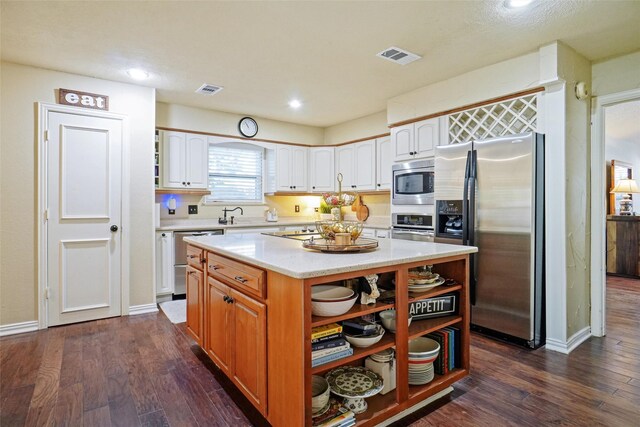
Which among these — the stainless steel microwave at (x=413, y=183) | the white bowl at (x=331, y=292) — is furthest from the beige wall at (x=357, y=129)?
the white bowl at (x=331, y=292)

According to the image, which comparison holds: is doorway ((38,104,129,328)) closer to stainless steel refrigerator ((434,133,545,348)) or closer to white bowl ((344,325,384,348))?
white bowl ((344,325,384,348))

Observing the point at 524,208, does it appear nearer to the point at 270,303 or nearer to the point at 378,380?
the point at 378,380

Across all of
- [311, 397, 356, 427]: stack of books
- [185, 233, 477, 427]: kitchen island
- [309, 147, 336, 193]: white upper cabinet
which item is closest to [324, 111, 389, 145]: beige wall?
[309, 147, 336, 193]: white upper cabinet

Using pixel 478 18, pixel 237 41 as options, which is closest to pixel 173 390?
pixel 237 41

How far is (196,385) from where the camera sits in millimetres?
2248

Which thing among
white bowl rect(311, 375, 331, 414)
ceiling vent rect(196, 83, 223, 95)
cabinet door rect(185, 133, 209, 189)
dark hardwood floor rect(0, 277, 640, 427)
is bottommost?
dark hardwood floor rect(0, 277, 640, 427)

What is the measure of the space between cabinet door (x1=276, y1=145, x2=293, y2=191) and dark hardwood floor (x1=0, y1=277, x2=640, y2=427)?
2.88 m

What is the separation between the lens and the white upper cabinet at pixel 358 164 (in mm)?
4969

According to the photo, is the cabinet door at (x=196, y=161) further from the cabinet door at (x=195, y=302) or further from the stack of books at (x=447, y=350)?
the stack of books at (x=447, y=350)

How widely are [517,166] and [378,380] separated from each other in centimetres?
215

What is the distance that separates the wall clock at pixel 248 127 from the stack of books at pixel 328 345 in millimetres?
4138

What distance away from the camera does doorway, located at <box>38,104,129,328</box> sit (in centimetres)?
334

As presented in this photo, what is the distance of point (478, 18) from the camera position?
244 cm

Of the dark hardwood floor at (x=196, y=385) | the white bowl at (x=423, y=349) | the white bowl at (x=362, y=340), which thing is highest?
the white bowl at (x=362, y=340)
